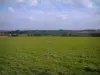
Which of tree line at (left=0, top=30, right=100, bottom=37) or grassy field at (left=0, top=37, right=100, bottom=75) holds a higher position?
tree line at (left=0, top=30, right=100, bottom=37)

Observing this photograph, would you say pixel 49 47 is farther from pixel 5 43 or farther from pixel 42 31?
pixel 5 43

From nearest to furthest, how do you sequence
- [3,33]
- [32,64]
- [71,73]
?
[71,73] → [32,64] → [3,33]

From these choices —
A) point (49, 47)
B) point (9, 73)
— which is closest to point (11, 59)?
point (9, 73)

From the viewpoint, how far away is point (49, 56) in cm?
311

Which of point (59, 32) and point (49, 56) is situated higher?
point (59, 32)

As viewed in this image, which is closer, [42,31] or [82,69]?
[82,69]

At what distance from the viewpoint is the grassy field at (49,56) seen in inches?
115

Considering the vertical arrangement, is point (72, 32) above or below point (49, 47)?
above

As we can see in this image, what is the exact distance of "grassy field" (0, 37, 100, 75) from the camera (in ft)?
9.56

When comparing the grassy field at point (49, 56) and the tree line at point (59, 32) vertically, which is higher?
the tree line at point (59, 32)

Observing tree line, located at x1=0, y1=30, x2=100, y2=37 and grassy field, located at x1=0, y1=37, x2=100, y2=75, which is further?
tree line, located at x1=0, y1=30, x2=100, y2=37

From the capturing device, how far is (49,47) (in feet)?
11.1

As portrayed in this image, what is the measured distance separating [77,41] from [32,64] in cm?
89

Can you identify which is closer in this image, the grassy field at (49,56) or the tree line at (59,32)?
the grassy field at (49,56)
